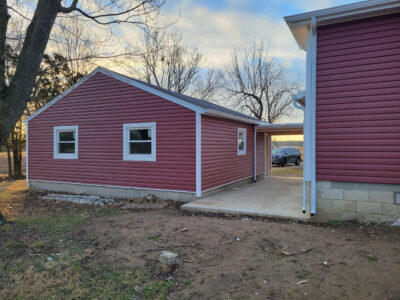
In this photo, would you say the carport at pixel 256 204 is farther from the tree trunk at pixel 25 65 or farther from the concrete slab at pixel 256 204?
the tree trunk at pixel 25 65

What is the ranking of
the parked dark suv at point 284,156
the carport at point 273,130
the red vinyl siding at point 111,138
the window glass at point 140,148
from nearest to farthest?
1. the red vinyl siding at point 111,138
2. the window glass at point 140,148
3. the carport at point 273,130
4. the parked dark suv at point 284,156

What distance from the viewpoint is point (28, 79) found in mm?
5180

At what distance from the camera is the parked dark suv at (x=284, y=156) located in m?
21.6

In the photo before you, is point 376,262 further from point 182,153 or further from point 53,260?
point 182,153

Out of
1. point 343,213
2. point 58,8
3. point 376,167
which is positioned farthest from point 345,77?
point 58,8

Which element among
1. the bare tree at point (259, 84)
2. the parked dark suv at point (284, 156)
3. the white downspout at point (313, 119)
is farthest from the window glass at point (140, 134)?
the bare tree at point (259, 84)

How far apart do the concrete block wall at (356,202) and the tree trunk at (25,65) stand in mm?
6091

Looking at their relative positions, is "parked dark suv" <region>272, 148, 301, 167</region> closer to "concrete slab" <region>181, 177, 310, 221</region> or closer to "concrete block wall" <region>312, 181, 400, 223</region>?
"concrete slab" <region>181, 177, 310, 221</region>

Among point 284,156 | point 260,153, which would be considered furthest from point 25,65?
point 284,156

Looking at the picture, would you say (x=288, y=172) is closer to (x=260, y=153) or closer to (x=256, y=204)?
(x=260, y=153)

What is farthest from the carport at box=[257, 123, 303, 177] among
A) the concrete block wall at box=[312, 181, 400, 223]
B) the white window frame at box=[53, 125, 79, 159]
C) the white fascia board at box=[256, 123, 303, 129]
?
the white window frame at box=[53, 125, 79, 159]

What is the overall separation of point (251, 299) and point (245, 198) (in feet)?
16.2

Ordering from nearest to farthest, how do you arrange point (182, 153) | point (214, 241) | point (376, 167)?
point (214, 241) < point (376, 167) < point (182, 153)

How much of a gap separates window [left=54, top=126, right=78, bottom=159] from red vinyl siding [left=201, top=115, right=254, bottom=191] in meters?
4.92
